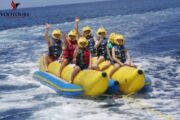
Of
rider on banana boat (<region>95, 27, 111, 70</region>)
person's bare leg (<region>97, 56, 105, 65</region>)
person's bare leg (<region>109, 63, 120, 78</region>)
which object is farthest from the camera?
rider on banana boat (<region>95, 27, 111, 70</region>)

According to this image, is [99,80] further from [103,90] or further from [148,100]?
[148,100]

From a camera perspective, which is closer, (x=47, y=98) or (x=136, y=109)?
(x=136, y=109)

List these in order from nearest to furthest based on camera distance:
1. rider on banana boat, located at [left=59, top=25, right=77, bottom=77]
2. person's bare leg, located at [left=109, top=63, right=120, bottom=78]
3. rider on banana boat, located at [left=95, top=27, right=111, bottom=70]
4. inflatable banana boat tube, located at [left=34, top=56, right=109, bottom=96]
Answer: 1. inflatable banana boat tube, located at [left=34, top=56, right=109, bottom=96]
2. person's bare leg, located at [left=109, top=63, right=120, bottom=78]
3. rider on banana boat, located at [left=59, top=25, right=77, bottom=77]
4. rider on banana boat, located at [left=95, top=27, right=111, bottom=70]

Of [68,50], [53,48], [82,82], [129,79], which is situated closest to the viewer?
[129,79]

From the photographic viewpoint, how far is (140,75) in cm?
704

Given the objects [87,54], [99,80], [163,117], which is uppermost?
[87,54]

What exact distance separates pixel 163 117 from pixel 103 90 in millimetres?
1449

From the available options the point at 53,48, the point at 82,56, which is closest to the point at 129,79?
the point at 82,56

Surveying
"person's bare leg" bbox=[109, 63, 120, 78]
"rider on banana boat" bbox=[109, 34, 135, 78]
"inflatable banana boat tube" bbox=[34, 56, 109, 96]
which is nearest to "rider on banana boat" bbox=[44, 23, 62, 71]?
"inflatable banana boat tube" bbox=[34, 56, 109, 96]

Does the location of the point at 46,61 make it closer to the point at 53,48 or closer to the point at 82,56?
the point at 53,48

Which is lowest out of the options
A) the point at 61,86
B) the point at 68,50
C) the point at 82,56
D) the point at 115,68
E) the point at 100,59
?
the point at 61,86

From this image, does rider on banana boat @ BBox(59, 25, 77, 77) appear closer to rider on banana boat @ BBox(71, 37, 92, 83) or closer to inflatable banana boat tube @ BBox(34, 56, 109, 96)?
inflatable banana boat tube @ BBox(34, 56, 109, 96)

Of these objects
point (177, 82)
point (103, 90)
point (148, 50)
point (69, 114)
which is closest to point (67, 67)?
point (103, 90)

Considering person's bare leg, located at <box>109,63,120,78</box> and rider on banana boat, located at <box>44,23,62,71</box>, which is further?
rider on banana boat, located at <box>44,23,62,71</box>
